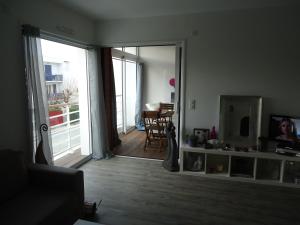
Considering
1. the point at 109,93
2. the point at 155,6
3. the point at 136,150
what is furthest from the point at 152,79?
the point at 155,6

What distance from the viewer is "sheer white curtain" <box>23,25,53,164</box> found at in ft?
8.25

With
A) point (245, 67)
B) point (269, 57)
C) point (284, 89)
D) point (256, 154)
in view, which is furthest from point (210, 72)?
point (256, 154)

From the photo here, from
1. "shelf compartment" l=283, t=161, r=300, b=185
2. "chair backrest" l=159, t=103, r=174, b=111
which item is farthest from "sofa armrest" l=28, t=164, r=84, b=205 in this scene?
"chair backrest" l=159, t=103, r=174, b=111

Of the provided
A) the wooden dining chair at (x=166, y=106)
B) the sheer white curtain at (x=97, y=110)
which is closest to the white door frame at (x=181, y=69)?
the sheer white curtain at (x=97, y=110)

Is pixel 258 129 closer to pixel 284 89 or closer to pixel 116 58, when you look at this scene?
pixel 284 89

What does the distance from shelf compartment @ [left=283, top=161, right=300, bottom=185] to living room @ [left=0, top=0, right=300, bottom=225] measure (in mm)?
194

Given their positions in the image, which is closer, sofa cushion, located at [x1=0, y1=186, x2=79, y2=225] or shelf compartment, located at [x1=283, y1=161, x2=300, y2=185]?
sofa cushion, located at [x1=0, y1=186, x2=79, y2=225]

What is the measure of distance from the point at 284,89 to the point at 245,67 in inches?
25.8

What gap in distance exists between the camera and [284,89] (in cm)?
331

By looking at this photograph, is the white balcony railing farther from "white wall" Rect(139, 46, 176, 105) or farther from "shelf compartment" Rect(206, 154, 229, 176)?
"white wall" Rect(139, 46, 176, 105)

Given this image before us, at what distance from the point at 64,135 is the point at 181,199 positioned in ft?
9.01

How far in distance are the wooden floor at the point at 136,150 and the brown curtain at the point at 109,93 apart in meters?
0.23

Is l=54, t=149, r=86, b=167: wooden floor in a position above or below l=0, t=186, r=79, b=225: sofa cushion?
below

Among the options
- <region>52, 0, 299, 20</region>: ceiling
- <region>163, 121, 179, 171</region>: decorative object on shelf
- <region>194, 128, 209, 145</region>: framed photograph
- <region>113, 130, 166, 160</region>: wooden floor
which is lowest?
<region>113, 130, 166, 160</region>: wooden floor
